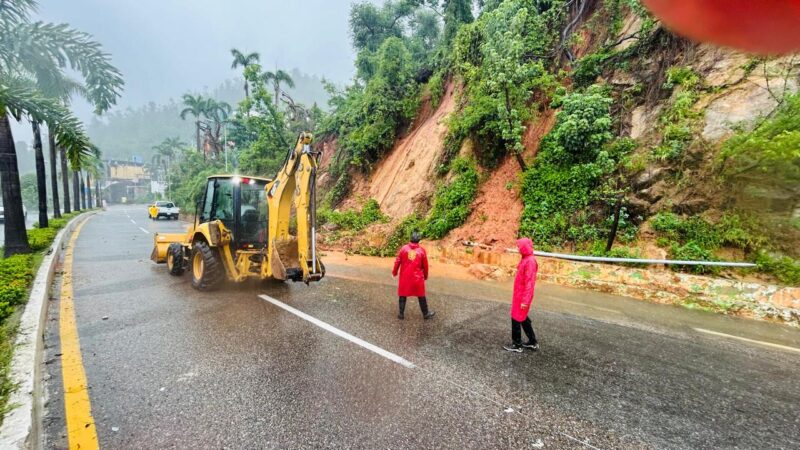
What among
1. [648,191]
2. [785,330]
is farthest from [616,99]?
[785,330]

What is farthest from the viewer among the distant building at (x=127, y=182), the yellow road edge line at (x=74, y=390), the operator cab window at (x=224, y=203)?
the distant building at (x=127, y=182)

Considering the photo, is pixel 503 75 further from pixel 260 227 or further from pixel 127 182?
pixel 127 182

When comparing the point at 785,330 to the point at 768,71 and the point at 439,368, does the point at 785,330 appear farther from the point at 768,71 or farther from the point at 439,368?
the point at 768,71

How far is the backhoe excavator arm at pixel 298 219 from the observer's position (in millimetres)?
6316

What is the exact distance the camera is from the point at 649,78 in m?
11.0

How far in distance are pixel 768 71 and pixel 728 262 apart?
17.8ft

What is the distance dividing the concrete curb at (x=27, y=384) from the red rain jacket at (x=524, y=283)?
4.65 m

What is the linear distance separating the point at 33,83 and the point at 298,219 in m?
10.5

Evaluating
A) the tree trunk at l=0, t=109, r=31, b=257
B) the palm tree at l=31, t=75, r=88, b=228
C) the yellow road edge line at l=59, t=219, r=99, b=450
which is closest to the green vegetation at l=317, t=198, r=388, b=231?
the palm tree at l=31, t=75, r=88, b=228

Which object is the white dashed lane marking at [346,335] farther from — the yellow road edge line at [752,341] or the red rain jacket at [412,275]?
the yellow road edge line at [752,341]

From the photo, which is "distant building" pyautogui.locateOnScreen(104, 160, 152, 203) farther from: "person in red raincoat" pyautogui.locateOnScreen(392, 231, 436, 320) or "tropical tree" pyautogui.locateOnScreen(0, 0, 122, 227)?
"person in red raincoat" pyautogui.locateOnScreen(392, 231, 436, 320)

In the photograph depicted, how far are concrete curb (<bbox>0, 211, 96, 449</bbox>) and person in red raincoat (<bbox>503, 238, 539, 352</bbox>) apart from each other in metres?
4.62

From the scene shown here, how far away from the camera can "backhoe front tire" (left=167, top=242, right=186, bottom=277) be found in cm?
854

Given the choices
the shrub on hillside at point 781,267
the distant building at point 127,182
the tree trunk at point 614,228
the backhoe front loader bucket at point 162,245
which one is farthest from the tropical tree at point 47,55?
the distant building at point 127,182
